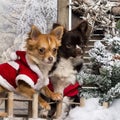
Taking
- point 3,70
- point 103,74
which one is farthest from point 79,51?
point 3,70

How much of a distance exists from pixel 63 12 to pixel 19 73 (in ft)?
2.53

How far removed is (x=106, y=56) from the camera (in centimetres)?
251

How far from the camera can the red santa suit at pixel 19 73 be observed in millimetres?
2314

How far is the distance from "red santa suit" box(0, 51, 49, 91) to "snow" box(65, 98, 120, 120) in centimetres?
16

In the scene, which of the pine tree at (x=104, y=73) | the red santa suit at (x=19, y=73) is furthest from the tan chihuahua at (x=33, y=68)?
the pine tree at (x=104, y=73)

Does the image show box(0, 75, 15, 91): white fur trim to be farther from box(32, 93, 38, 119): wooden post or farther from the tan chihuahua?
box(32, 93, 38, 119): wooden post

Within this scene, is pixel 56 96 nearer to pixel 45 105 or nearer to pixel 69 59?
pixel 45 105

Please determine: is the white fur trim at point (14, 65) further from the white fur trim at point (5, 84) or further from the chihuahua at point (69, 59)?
the chihuahua at point (69, 59)

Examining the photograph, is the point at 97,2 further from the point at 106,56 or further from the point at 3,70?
the point at 3,70

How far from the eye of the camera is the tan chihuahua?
7.53ft

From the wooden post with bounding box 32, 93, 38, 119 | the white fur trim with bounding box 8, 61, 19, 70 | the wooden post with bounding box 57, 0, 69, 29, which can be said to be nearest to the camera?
the wooden post with bounding box 32, 93, 38, 119

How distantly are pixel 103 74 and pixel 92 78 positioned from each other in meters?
0.06

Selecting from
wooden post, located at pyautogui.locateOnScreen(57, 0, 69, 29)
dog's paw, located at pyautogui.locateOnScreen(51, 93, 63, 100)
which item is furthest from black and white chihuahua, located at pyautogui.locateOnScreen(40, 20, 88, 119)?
wooden post, located at pyautogui.locateOnScreen(57, 0, 69, 29)

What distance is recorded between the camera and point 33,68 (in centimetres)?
233
